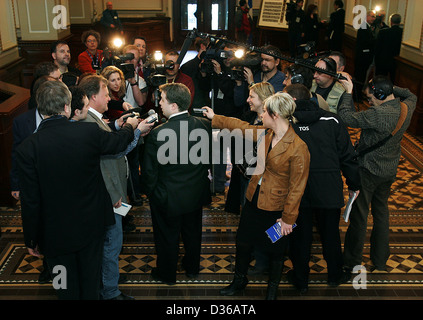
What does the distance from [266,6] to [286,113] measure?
1182 centimetres

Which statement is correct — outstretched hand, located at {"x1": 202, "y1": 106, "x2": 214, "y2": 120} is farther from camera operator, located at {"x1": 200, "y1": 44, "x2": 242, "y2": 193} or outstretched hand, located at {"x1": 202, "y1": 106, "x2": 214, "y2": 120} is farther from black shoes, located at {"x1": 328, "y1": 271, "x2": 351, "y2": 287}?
black shoes, located at {"x1": 328, "y1": 271, "x2": 351, "y2": 287}

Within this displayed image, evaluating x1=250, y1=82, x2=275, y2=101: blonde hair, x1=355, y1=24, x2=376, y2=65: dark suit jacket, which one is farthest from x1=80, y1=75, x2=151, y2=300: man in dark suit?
x1=355, y1=24, x2=376, y2=65: dark suit jacket

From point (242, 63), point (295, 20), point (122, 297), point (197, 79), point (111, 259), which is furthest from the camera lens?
point (295, 20)

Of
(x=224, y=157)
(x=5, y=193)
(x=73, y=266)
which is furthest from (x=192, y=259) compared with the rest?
(x=5, y=193)

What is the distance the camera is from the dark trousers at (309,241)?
356cm

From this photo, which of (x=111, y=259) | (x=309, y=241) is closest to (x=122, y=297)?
(x=111, y=259)

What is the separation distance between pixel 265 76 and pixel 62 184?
8.72 feet

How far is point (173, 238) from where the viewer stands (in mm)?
3666

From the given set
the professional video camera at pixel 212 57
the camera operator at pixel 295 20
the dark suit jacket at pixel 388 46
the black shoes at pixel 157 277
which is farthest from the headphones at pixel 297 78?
the camera operator at pixel 295 20

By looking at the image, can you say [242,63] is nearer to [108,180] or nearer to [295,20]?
[108,180]

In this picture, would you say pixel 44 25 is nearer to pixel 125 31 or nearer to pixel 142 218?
pixel 125 31

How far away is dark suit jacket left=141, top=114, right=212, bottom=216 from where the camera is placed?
3387 mm

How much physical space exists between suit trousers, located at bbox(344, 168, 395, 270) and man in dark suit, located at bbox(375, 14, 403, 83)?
5128 mm

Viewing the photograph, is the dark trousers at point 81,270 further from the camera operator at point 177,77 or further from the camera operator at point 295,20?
the camera operator at point 295,20
